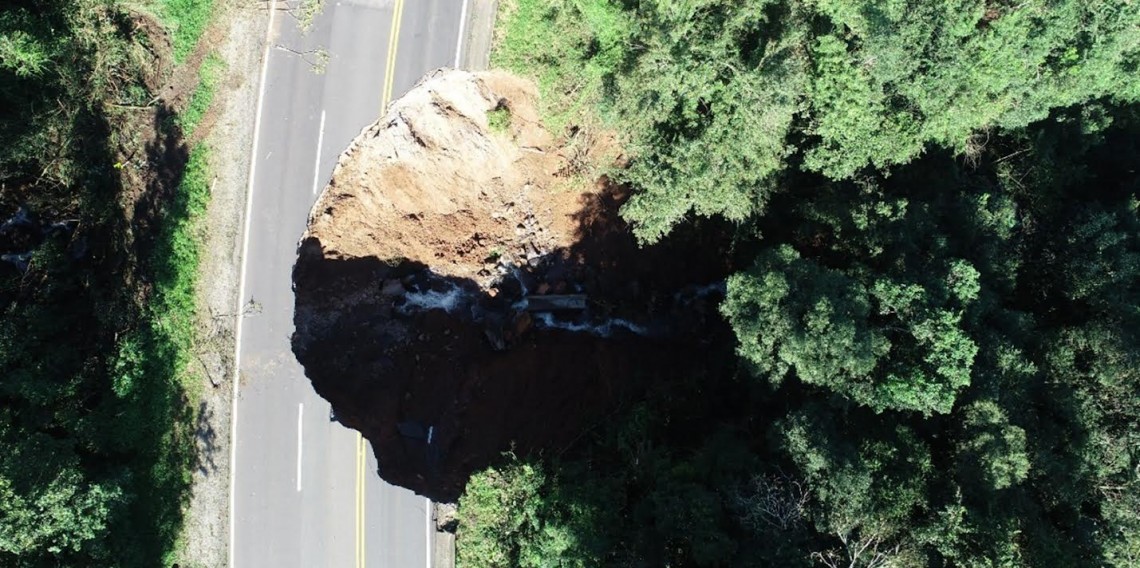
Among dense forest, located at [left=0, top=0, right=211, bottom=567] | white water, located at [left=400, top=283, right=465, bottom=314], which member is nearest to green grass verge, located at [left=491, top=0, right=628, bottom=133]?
white water, located at [left=400, top=283, right=465, bottom=314]

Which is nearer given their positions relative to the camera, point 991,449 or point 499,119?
point 991,449

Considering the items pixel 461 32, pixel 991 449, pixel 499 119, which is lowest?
pixel 991 449

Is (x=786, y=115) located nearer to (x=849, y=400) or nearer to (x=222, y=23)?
(x=849, y=400)

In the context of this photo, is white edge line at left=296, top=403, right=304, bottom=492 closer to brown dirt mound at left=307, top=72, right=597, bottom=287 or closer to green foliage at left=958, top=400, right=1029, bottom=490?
brown dirt mound at left=307, top=72, right=597, bottom=287

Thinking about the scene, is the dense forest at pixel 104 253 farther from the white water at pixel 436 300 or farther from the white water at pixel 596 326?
the white water at pixel 596 326

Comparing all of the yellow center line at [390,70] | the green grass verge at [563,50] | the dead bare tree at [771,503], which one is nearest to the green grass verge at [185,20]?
the yellow center line at [390,70]

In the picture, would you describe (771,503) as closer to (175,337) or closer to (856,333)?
(856,333)

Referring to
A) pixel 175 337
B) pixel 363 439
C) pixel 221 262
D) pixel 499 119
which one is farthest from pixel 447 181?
pixel 175 337
